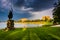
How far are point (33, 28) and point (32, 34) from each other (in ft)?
0.40

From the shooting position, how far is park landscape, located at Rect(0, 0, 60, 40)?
323 centimetres

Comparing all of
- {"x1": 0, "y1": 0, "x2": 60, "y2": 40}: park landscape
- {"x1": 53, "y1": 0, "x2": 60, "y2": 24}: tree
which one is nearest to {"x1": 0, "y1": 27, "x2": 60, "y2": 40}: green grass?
{"x1": 0, "y1": 0, "x2": 60, "y2": 40}: park landscape

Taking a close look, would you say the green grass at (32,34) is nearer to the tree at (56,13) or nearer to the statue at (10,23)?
the statue at (10,23)

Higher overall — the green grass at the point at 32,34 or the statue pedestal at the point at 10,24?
the statue pedestal at the point at 10,24

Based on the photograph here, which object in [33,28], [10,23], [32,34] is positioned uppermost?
[10,23]

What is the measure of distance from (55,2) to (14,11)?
86cm

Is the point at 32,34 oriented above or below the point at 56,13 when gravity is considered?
below

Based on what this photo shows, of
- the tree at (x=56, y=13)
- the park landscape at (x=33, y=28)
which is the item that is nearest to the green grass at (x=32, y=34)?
the park landscape at (x=33, y=28)

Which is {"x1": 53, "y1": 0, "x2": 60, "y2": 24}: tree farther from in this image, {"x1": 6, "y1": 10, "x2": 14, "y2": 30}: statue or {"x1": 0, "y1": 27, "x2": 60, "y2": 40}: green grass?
{"x1": 6, "y1": 10, "x2": 14, "y2": 30}: statue

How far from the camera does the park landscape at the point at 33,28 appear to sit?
323cm

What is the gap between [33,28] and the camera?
130 inches

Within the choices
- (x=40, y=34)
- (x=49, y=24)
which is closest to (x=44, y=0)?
(x=49, y=24)

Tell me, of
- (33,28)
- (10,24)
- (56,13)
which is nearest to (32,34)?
(33,28)

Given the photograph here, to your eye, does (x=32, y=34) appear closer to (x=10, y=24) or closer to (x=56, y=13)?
(x=10, y=24)
